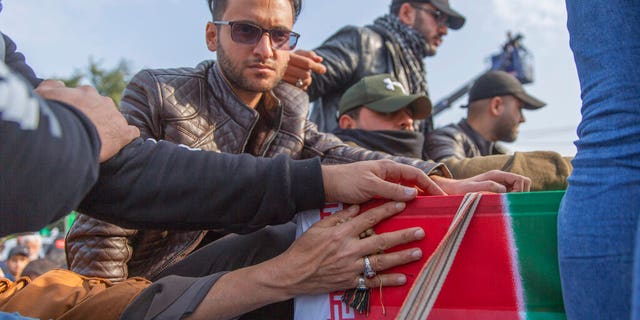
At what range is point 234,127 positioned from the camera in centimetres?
218

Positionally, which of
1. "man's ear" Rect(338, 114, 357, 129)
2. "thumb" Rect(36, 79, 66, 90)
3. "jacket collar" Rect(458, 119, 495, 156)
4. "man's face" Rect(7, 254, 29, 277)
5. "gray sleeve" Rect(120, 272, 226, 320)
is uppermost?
"thumb" Rect(36, 79, 66, 90)

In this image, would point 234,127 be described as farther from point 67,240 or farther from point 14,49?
point 14,49

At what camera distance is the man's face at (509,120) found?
4.06 metres

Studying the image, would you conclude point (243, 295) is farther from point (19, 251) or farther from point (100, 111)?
point (19, 251)

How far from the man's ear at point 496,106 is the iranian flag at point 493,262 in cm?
288

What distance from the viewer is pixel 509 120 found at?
4.09 metres

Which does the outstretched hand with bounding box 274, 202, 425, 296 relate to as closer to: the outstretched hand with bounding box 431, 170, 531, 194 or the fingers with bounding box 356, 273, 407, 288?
the fingers with bounding box 356, 273, 407, 288

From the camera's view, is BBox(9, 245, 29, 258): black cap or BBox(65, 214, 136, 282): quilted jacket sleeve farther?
BBox(9, 245, 29, 258): black cap

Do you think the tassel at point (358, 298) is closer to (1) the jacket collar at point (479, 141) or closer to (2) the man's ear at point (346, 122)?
(2) the man's ear at point (346, 122)

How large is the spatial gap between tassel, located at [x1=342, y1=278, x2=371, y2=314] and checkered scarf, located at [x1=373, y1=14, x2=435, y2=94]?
269 centimetres

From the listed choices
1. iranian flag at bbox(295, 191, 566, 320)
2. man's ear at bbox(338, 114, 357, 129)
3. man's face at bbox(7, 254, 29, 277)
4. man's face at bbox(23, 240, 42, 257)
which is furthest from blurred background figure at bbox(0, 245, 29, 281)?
iranian flag at bbox(295, 191, 566, 320)

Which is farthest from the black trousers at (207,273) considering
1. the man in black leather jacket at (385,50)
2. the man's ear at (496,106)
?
the man's ear at (496,106)

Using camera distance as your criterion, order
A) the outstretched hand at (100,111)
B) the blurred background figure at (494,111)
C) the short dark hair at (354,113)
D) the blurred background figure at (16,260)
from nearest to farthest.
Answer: the outstretched hand at (100,111), the short dark hair at (354,113), the blurred background figure at (494,111), the blurred background figure at (16,260)

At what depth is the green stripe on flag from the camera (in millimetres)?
1245
